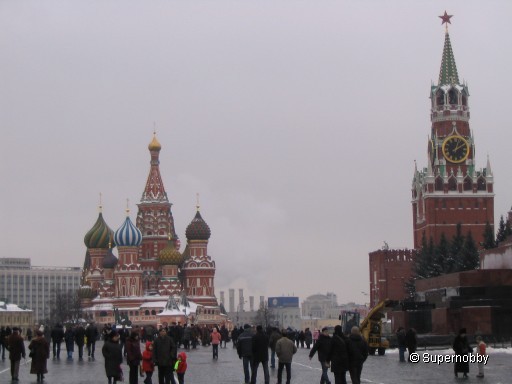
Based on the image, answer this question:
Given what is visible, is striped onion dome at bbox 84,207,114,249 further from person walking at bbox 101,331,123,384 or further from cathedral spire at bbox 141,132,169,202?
person walking at bbox 101,331,123,384

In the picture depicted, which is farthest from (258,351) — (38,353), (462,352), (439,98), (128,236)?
(439,98)

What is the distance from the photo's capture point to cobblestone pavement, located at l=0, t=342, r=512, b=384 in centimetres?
2059

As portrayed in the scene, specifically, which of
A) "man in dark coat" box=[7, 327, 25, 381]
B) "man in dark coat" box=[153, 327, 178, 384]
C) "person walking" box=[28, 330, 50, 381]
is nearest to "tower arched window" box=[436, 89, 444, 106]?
"man in dark coat" box=[7, 327, 25, 381]

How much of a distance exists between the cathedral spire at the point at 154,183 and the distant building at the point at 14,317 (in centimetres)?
3077

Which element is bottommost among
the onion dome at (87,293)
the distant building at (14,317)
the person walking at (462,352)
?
the person walking at (462,352)

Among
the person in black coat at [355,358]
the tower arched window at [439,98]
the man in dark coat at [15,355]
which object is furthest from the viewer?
the tower arched window at [439,98]

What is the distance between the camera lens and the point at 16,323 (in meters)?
126

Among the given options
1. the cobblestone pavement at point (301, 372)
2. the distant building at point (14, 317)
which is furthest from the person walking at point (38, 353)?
the distant building at point (14, 317)

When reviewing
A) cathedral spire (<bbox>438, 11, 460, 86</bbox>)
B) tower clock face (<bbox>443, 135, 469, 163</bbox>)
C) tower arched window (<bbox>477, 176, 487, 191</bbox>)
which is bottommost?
tower arched window (<bbox>477, 176, 487, 191</bbox>)

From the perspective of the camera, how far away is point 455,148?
327ft

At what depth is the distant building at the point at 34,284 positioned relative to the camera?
17196 cm

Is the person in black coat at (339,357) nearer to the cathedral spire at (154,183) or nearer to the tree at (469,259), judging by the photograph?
the tree at (469,259)

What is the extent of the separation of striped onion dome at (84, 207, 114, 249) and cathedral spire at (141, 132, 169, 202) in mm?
6529

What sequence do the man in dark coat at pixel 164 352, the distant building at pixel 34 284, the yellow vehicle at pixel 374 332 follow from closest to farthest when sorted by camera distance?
the man in dark coat at pixel 164 352
the yellow vehicle at pixel 374 332
the distant building at pixel 34 284
